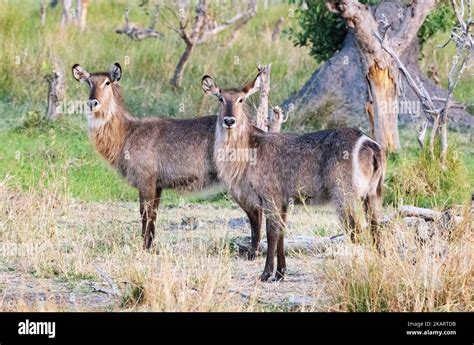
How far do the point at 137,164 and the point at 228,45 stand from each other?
7.32 meters

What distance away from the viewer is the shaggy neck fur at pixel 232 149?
8281 millimetres

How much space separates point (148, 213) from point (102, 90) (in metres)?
1.03

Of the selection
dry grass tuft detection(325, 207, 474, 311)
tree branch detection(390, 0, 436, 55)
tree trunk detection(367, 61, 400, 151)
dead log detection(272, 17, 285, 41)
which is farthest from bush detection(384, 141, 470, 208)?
dead log detection(272, 17, 285, 41)

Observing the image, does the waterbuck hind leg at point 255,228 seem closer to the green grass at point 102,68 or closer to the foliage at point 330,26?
the green grass at point 102,68

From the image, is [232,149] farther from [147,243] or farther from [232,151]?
[147,243]

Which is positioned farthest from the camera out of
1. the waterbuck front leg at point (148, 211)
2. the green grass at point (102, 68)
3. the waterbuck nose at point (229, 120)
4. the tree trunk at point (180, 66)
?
the tree trunk at point (180, 66)

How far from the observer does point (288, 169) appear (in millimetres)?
8133

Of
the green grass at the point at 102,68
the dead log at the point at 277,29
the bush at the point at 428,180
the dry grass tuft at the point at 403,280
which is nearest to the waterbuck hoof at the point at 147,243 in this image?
the green grass at the point at 102,68

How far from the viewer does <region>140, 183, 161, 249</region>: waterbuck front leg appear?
29.0 feet

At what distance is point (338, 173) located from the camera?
309 inches

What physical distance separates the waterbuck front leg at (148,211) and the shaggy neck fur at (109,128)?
0.43 metres

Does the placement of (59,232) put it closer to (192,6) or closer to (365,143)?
(365,143)

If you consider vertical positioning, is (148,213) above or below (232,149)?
below

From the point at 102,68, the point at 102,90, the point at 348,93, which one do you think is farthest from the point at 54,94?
the point at 102,90
